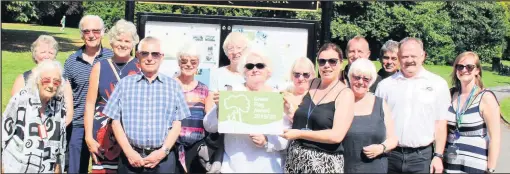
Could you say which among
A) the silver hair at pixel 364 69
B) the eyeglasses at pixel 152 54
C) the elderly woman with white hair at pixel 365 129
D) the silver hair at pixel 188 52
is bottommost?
the elderly woman with white hair at pixel 365 129

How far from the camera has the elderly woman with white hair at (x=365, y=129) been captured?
17.4 ft

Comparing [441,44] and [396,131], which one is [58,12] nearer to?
[441,44]

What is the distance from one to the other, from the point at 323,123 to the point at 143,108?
159cm

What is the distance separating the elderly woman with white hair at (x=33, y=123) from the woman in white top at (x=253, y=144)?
4.85 ft

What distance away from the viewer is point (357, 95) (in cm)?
543

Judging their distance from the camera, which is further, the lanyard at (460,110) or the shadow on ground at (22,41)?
the shadow on ground at (22,41)

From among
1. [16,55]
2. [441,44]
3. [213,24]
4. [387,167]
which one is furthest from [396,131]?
[441,44]

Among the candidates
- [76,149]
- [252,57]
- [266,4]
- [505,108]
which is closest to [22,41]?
[505,108]

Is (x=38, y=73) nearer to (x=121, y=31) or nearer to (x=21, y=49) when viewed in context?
(x=121, y=31)

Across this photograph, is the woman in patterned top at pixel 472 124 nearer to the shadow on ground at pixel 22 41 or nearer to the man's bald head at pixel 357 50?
the man's bald head at pixel 357 50

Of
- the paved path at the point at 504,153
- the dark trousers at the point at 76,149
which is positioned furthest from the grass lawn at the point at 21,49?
the dark trousers at the point at 76,149

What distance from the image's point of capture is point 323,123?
16.8ft

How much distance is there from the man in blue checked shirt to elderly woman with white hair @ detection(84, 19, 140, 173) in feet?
1.60

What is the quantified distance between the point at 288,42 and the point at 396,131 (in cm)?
203
